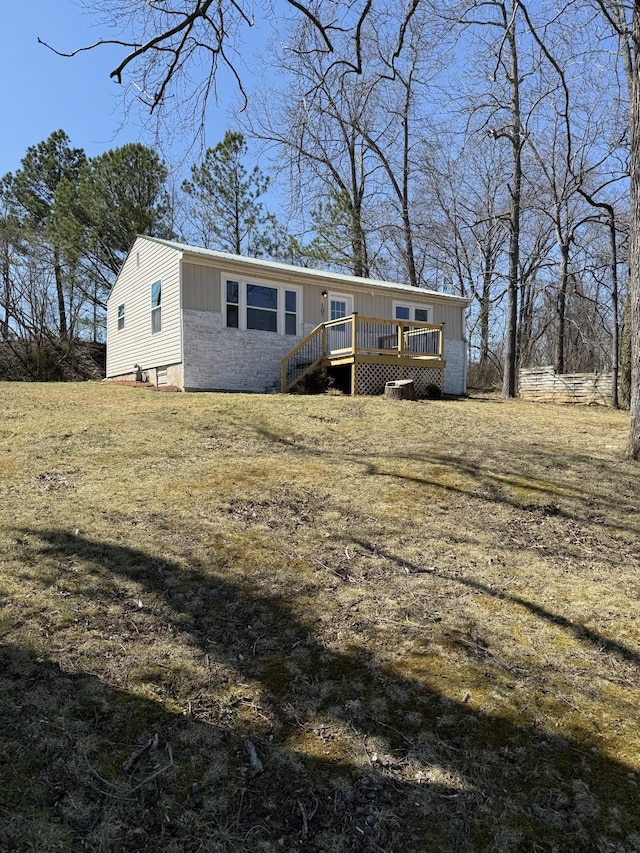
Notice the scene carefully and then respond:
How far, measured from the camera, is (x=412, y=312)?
17.2 m

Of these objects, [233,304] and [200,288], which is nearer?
[200,288]

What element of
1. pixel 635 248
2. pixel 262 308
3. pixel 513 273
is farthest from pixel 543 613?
pixel 513 273

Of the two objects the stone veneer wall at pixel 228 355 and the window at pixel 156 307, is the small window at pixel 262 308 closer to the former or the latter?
the stone veneer wall at pixel 228 355

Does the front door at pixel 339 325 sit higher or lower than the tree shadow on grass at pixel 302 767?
higher

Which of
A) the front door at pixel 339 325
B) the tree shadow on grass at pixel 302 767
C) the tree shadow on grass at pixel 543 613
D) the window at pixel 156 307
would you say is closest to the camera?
the tree shadow on grass at pixel 302 767

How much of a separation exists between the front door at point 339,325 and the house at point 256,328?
0.03 meters

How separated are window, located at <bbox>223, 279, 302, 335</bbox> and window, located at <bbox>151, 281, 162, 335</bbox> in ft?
6.56

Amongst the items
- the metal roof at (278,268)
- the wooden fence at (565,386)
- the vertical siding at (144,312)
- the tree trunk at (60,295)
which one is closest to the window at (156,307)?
the vertical siding at (144,312)

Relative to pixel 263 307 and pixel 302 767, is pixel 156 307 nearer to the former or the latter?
pixel 263 307

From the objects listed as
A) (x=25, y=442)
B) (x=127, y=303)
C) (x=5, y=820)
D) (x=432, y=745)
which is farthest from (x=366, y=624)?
(x=127, y=303)

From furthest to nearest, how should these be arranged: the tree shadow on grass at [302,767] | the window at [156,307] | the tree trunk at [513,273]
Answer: the tree trunk at [513,273] → the window at [156,307] → the tree shadow on grass at [302,767]

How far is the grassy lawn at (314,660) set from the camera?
188cm

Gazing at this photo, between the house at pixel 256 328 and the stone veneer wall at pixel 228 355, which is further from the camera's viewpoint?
A: the house at pixel 256 328

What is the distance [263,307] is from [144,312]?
145 inches
